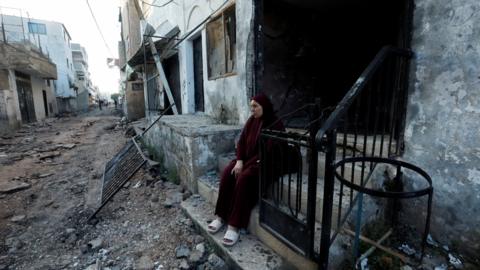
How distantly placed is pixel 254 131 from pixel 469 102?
1774mm

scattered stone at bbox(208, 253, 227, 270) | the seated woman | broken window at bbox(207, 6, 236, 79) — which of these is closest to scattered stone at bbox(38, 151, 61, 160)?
broken window at bbox(207, 6, 236, 79)

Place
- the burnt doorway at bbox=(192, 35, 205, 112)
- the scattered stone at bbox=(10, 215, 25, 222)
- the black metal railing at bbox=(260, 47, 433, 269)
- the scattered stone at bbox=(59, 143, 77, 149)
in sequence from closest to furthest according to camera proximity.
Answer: the black metal railing at bbox=(260, 47, 433, 269) → the scattered stone at bbox=(10, 215, 25, 222) → the burnt doorway at bbox=(192, 35, 205, 112) → the scattered stone at bbox=(59, 143, 77, 149)

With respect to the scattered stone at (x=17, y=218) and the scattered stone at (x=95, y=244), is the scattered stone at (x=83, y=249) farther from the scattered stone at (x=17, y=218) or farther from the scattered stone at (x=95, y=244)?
the scattered stone at (x=17, y=218)

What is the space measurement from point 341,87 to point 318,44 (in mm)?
1075

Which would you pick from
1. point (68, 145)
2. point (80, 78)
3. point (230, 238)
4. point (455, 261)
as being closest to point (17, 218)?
point (230, 238)

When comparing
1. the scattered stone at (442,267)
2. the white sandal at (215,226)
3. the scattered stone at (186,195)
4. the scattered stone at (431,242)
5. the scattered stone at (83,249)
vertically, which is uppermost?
the scattered stone at (431,242)

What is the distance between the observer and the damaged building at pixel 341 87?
5.94 feet

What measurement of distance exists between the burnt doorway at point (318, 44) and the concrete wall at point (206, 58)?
2.63 feet

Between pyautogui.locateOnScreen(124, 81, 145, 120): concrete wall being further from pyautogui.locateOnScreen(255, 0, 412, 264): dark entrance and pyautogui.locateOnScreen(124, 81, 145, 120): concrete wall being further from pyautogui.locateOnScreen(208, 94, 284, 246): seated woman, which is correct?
pyautogui.locateOnScreen(208, 94, 284, 246): seated woman

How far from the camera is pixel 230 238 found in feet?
7.60

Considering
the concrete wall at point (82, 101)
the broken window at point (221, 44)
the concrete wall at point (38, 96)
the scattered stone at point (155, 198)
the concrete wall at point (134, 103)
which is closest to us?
the scattered stone at point (155, 198)

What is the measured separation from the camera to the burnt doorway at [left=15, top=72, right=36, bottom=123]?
46.9ft

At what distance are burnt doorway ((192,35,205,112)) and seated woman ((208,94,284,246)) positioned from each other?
13.3ft

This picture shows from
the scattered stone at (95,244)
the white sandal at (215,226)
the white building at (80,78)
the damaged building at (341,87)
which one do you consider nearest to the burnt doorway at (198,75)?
the damaged building at (341,87)
